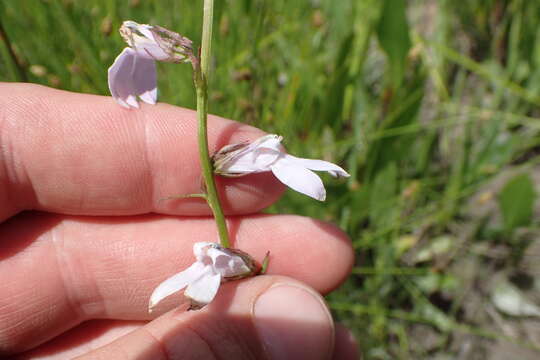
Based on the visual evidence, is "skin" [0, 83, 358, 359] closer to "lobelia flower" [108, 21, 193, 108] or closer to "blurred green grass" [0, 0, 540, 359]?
"lobelia flower" [108, 21, 193, 108]

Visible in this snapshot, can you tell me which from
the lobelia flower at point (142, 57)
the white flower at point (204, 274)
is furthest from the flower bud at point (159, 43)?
the white flower at point (204, 274)

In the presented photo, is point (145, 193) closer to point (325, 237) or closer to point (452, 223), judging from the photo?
point (325, 237)

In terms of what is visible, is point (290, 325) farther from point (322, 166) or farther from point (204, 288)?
point (322, 166)

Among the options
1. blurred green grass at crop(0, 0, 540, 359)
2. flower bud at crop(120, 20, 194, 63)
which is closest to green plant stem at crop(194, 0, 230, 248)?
flower bud at crop(120, 20, 194, 63)

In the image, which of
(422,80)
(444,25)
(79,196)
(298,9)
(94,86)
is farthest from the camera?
(444,25)

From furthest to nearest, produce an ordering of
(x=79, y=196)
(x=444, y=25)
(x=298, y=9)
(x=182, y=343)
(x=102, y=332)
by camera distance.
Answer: (x=444, y=25), (x=298, y=9), (x=102, y=332), (x=79, y=196), (x=182, y=343)

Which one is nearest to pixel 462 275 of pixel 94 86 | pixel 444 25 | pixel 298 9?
pixel 444 25
